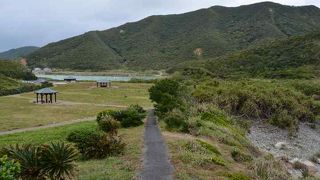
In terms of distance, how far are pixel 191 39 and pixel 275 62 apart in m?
68.5

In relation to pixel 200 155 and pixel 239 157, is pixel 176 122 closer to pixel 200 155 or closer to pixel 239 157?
pixel 239 157

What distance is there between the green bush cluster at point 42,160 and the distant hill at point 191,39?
136 metres

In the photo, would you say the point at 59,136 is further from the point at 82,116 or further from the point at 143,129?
the point at 82,116

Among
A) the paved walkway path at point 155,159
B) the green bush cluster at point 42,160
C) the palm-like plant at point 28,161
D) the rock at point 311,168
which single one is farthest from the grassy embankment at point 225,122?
the palm-like plant at point 28,161

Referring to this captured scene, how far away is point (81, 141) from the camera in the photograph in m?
21.5

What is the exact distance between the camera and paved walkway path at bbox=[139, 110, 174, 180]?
56.3 ft

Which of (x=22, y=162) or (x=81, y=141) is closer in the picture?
(x=22, y=162)

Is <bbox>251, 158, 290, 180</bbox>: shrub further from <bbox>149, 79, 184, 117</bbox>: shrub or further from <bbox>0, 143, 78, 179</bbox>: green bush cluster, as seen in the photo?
<bbox>149, 79, 184, 117</bbox>: shrub

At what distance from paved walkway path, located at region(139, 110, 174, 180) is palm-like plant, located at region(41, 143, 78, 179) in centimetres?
281

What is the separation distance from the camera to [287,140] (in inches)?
1619

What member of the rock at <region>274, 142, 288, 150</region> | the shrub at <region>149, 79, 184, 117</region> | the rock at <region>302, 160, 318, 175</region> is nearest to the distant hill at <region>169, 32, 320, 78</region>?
the shrub at <region>149, 79, 184, 117</region>

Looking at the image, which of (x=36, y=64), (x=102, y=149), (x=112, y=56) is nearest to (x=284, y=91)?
(x=102, y=149)

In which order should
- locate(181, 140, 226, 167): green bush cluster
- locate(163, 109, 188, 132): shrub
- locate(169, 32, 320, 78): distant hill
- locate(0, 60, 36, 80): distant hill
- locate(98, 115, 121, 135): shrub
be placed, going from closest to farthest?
locate(181, 140, 226, 167): green bush cluster
locate(98, 115, 121, 135): shrub
locate(163, 109, 188, 132): shrub
locate(169, 32, 320, 78): distant hill
locate(0, 60, 36, 80): distant hill

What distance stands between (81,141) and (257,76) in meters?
80.6
